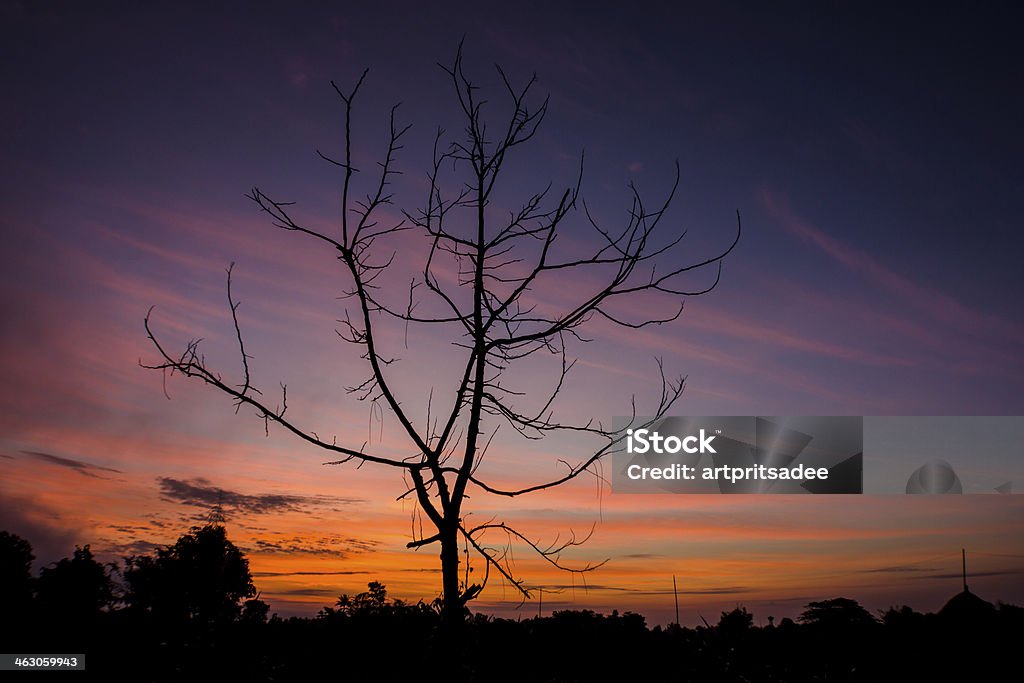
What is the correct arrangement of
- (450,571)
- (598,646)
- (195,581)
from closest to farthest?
(450,571)
(598,646)
(195,581)

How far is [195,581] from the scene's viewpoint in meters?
51.8

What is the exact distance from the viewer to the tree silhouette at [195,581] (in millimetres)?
50688

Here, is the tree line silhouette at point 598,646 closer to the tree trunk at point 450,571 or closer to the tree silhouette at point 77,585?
the tree silhouette at point 77,585

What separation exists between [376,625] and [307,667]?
10.6ft

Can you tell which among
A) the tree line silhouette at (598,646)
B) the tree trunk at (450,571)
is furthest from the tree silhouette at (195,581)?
the tree trunk at (450,571)

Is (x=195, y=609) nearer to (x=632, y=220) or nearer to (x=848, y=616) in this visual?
(x=848, y=616)

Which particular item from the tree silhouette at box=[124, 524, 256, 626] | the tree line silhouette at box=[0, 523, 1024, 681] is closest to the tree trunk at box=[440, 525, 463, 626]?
the tree line silhouette at box=[0, 523, 1024, 681]

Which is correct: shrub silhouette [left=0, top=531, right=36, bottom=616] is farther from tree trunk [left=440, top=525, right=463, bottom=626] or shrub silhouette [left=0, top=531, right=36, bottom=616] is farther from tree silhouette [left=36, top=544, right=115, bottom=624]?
tree trunk [left=440, top=525, right=463, bottom=626]

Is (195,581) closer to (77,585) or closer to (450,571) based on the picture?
(77,585)

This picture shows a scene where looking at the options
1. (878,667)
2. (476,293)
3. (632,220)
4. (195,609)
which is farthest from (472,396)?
(195,609)

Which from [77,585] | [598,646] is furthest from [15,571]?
[598,646]

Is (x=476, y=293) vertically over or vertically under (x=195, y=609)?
over

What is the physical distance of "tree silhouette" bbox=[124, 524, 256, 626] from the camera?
166 ft

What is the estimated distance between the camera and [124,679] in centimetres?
3034
